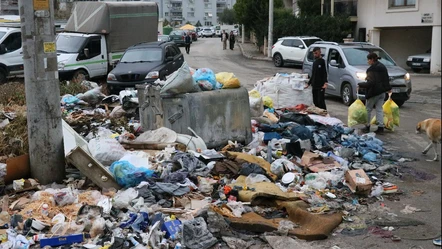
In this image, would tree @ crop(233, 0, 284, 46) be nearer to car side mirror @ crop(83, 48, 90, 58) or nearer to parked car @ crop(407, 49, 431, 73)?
parked car @ crop(407, 49, 431, 73)

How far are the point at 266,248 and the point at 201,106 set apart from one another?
3.86 meters

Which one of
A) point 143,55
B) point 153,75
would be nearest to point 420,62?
point 143,55

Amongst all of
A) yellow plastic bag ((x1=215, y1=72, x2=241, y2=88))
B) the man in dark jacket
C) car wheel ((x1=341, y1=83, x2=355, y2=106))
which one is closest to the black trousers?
the man in dark jacket

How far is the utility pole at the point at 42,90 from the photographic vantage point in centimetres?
614

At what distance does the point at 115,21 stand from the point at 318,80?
1039cm

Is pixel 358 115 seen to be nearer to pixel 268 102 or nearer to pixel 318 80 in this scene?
pixel 318 80

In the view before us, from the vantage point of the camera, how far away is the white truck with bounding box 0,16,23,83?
1823 cm

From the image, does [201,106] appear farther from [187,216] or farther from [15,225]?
[15,225]

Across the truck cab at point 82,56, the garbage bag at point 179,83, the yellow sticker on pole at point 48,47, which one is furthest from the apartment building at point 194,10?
the yellow sticker on pole at point 48,47

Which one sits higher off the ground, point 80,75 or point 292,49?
point 292,49

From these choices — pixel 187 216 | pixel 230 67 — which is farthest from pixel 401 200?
pixel 230 67

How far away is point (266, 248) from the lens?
523 cm

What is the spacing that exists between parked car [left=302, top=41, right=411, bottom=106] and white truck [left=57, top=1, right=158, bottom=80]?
8.12m

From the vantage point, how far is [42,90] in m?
6.27
